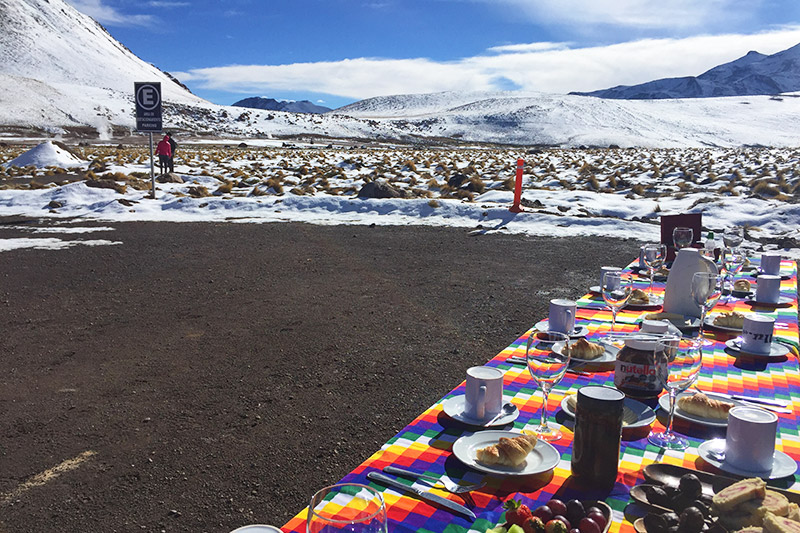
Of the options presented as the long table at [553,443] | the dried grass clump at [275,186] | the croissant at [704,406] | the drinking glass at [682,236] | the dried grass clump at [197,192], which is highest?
the drinking glass at [682,236]

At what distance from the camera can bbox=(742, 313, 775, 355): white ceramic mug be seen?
2.49m

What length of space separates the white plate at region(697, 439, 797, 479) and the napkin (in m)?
1.41

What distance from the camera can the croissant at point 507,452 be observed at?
151 centimetres

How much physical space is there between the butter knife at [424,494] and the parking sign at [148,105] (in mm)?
14453

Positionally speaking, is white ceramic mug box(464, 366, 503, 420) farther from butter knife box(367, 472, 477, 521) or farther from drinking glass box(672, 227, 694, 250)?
drinking glass box(672, 227, 694, 250)

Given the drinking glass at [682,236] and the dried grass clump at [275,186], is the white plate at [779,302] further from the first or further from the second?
the dried grass clump at [275,186]

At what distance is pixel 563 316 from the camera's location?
2734mm

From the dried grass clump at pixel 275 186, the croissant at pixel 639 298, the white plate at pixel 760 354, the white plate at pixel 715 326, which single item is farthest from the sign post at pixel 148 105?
the white plate at pixel 760 354

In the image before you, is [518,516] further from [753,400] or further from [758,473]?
[753,400]

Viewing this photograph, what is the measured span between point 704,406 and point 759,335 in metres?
0.87

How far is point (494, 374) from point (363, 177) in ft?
61.9

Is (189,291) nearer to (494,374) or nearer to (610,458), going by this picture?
(494,374)

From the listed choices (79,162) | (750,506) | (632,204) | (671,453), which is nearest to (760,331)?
(671,453)

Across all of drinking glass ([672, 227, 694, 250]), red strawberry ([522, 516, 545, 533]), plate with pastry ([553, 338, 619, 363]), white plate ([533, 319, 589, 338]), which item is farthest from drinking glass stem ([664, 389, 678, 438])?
drinking glass ([672, 227, 694, 250])
